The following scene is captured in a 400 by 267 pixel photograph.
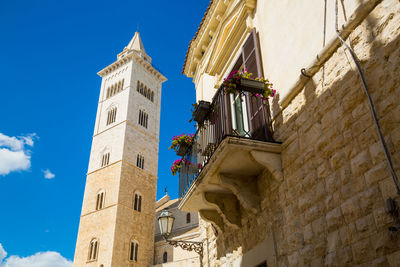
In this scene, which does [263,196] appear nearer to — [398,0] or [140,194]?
[398,0]

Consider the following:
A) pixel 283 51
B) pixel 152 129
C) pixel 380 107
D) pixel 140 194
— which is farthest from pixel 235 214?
pixel 152 129

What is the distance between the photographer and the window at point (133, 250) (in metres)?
30.2

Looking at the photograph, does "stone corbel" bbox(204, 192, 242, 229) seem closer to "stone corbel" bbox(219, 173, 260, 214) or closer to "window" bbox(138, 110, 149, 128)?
"stone corbel" bbox(219, 173, 260, 214)

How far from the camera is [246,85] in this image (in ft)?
16.1

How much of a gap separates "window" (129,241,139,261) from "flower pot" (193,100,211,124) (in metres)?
26.9

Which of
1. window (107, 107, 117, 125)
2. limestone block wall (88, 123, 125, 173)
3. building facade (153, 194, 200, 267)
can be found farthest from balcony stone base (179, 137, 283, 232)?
window (107, 107, 117, 125)

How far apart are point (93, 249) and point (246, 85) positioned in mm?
28770

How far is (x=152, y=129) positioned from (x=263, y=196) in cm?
3556

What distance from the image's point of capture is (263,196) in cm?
496

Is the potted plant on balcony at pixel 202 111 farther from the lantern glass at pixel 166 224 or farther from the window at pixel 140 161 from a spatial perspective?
the window at pixel 140 161

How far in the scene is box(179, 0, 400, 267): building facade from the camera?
3.05 metres

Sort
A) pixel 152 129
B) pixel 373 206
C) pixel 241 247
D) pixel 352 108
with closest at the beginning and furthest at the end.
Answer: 1. pixel 373 206
2. pixel 352 108
3. pixel 241 247
4. pixel 152 129

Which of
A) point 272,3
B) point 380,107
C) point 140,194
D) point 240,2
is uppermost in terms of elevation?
point 140,194

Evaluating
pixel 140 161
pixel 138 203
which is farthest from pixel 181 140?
pixel 140 161
